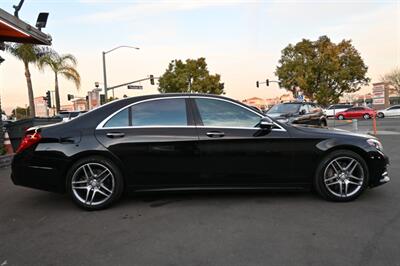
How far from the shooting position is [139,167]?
15.7ft

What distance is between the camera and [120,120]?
4875 mm

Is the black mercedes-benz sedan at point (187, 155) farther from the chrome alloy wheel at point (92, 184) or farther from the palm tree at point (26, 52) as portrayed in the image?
the palm tree at point (26, 52)

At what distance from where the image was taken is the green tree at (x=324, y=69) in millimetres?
46938

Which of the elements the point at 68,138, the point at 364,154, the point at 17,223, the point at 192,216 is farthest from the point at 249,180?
the point at 17,223

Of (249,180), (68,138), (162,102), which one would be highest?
(162,102)

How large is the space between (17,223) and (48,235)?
0.71 m

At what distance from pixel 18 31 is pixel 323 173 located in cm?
732

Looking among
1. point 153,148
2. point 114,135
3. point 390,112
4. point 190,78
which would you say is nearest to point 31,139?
point 114,135

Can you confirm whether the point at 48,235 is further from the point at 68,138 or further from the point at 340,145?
the point at 340,145

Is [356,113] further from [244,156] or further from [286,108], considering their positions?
[244,156]

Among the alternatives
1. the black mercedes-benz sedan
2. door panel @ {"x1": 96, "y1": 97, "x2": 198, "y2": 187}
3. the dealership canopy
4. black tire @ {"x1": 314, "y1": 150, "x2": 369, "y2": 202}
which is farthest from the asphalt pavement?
the dealership canopy

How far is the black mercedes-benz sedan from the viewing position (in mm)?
4754

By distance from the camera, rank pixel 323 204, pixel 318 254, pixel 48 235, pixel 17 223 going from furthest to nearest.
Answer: pixel 323 204
pixel 17 223
pixel 48 235
pixel 318 254

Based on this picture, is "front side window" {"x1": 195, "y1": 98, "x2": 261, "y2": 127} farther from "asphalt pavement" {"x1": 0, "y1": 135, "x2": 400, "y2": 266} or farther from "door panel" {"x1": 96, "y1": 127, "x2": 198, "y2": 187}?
"asphalt pavement" {"x1": 0, "y1": 135, "x2": 400, "y2": 266}
